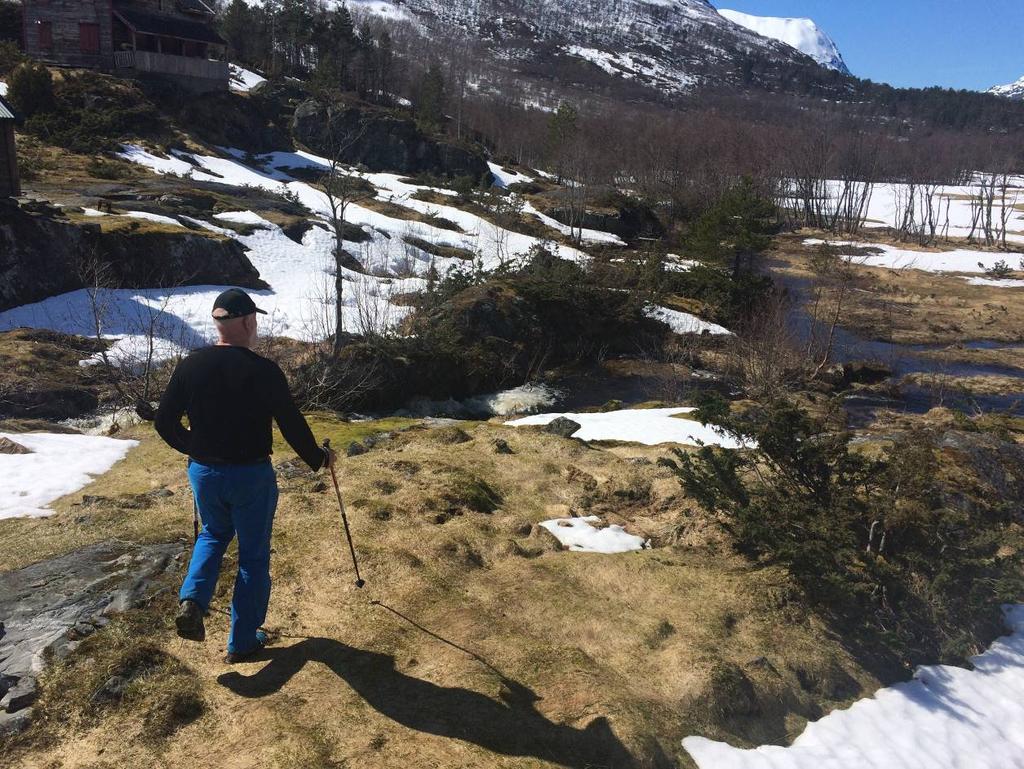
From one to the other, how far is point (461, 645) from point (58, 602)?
280 centimetres

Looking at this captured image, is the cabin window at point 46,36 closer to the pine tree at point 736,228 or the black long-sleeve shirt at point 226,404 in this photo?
the pine tree at point 736,228

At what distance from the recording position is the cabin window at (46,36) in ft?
130

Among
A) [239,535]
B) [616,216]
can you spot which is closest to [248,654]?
[239,535]

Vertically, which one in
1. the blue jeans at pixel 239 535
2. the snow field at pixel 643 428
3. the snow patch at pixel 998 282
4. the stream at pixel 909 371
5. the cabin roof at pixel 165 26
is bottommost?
the stream at pixel 909 371

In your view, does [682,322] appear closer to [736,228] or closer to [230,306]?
[736,228]

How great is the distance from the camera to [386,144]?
54406 mm

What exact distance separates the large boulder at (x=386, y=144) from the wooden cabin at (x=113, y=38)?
27.5 feet

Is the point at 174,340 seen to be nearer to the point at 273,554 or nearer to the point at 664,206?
the point at 273,554

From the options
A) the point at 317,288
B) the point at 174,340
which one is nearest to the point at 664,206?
the point at 317,288

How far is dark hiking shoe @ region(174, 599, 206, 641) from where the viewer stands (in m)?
3.90

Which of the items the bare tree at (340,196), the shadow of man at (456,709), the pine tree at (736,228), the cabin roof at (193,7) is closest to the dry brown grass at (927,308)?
the pine tree at (736,228)

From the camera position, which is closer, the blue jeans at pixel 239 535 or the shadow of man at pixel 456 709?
the shadow of man at pixel 456 709

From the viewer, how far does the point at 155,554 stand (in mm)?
5559

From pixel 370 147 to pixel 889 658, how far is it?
54.2m
